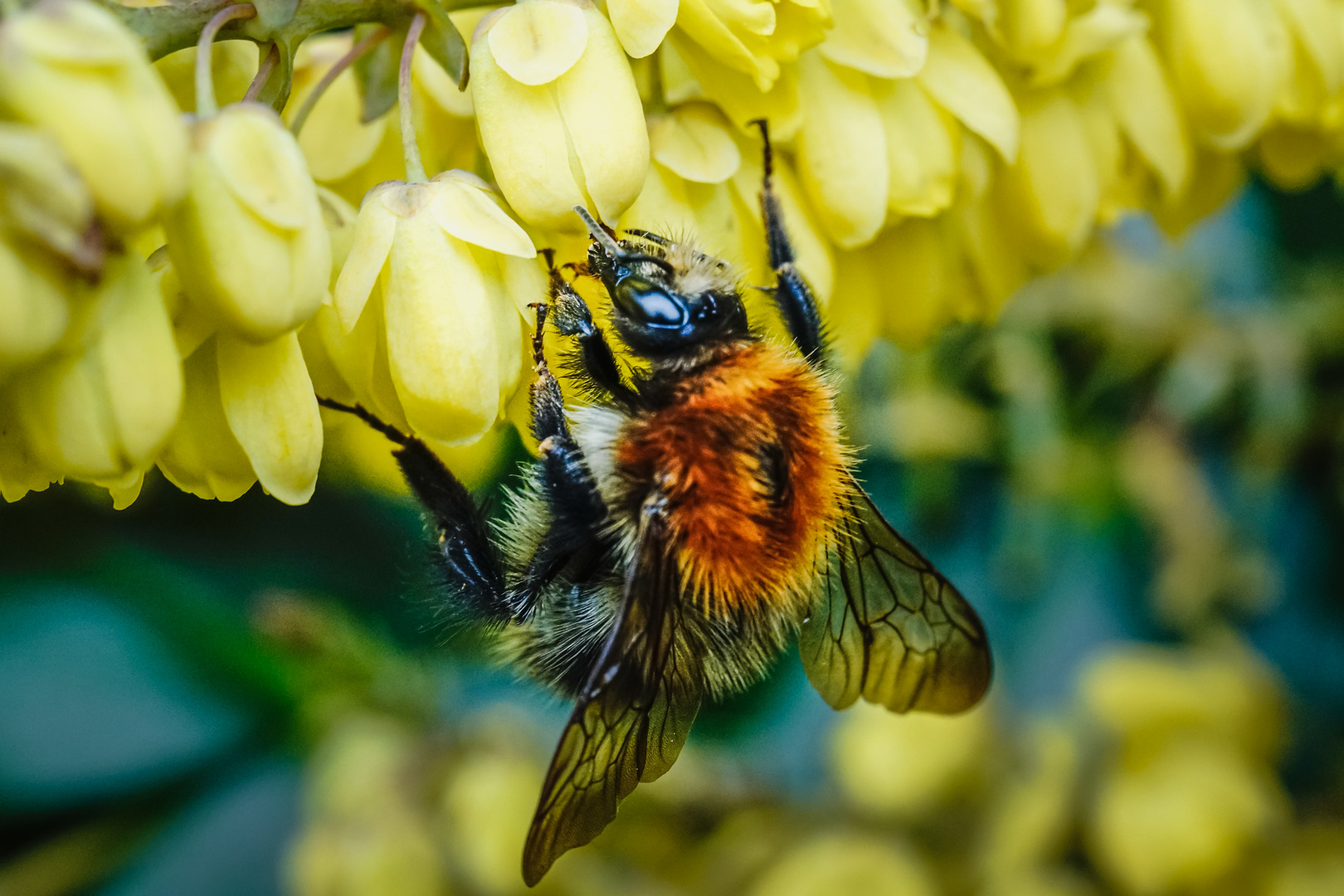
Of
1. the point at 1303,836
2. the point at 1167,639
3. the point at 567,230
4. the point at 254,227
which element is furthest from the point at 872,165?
the point at 1167,639

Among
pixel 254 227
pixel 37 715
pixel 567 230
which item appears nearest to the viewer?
pixel 254 227

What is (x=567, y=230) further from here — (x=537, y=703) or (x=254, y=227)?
(x=537, y=703)

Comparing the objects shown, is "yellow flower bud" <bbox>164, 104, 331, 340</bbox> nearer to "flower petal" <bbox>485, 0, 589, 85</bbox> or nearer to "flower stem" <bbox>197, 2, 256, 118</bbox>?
"flower stem" <bbox>197, 2, 256, 118</bbox>

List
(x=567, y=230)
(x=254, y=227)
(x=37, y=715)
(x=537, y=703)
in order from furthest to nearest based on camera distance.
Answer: (x=537, y=703)
(x=37, y=715)
(x=567, y=230)
(x=254, y=227)

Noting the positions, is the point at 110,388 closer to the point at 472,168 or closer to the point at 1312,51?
the point at 472,168

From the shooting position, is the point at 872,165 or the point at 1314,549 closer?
the point at 872,165

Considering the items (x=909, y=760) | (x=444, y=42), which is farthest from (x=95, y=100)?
(x=909, y=760)
